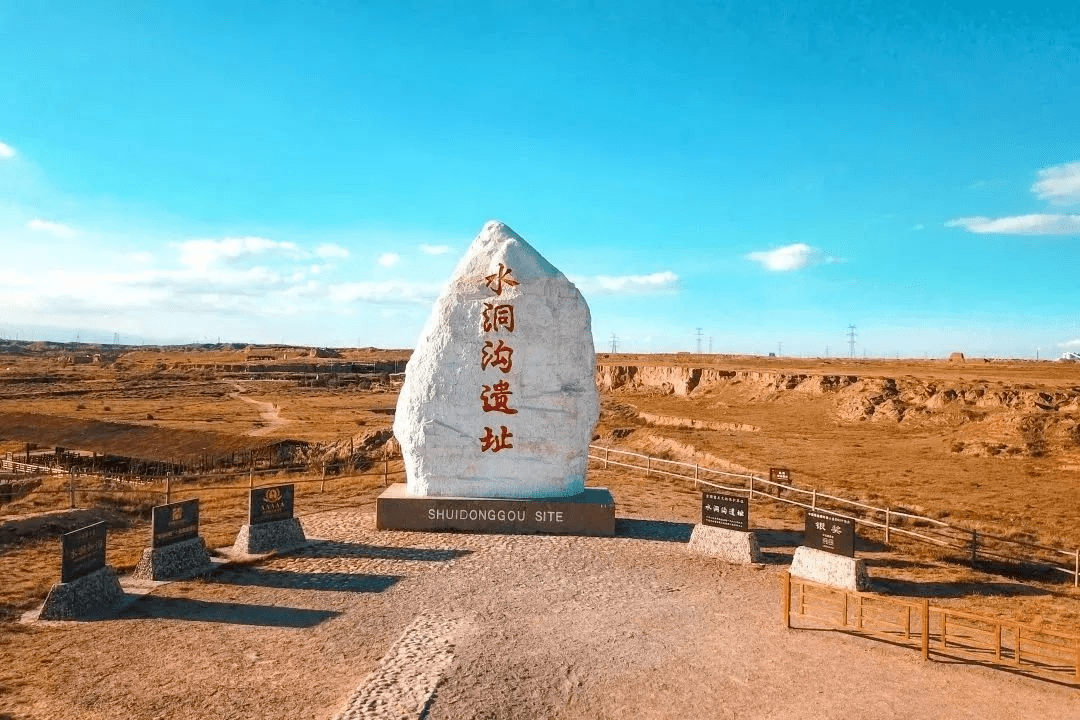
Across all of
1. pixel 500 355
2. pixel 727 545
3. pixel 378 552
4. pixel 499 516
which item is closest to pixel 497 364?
pixel 500 355

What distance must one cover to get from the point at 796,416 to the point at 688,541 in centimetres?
3084

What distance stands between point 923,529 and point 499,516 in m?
11.6

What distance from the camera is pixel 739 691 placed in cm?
939

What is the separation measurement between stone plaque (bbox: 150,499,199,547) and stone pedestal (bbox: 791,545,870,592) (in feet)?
40.2

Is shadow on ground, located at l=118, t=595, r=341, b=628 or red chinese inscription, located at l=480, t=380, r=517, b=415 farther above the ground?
red chinese inscription, located at l=480, t=380, r=517, b=415

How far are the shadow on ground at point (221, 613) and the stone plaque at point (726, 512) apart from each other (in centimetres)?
846

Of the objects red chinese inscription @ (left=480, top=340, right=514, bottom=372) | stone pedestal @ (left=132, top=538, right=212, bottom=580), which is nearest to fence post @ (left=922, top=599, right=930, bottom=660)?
red chinese inscription @ (left=480, top=340, right=514, bottom=372)

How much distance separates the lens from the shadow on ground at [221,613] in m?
11.5

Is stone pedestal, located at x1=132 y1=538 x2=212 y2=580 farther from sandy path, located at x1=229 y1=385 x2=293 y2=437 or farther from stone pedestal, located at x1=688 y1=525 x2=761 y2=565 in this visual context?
sandy path, located at x1=229 y1=385 x2=293 y2=437

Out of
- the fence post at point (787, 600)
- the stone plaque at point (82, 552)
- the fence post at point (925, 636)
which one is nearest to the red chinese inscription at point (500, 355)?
the fence post at point (787, 600)

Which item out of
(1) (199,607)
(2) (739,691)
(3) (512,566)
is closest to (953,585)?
(2) (739,691)

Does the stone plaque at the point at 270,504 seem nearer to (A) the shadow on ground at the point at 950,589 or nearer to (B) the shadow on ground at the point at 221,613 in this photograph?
(B) the shadow on ground at the point at 221,613

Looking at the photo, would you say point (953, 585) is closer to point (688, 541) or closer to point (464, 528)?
point (688, 541)

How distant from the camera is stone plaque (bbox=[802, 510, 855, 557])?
1338 centimetres
